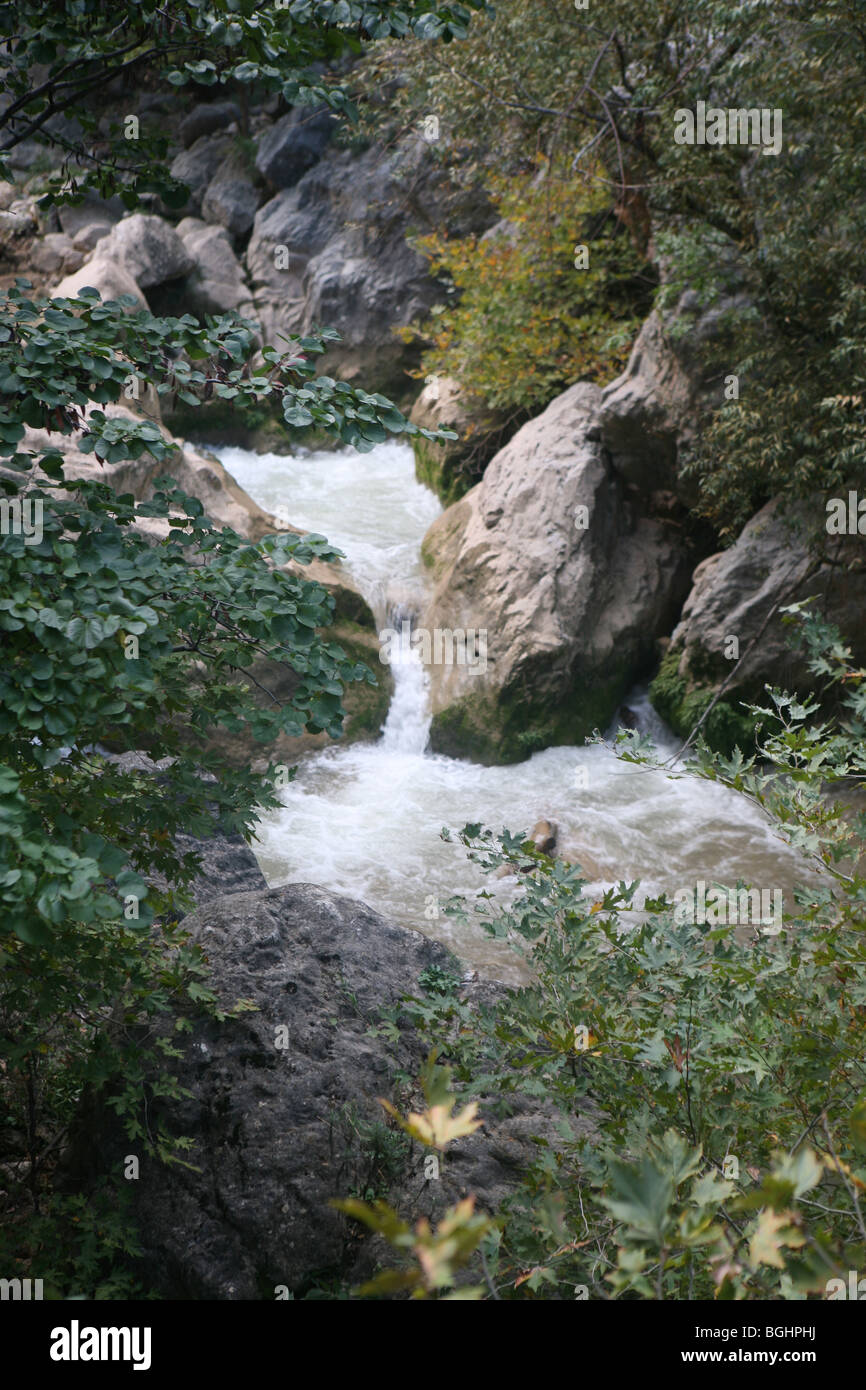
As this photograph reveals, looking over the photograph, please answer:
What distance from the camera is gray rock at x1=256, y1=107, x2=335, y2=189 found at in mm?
16891

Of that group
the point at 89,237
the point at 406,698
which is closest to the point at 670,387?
the point at 406,698

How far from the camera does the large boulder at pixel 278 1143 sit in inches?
104

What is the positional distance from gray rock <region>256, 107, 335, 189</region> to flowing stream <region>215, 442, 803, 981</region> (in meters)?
10.5

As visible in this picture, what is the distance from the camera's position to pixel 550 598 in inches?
341

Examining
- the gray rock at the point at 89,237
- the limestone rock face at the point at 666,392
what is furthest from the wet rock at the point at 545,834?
the gray rock at the point at 89,237

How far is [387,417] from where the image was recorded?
256 centimetres

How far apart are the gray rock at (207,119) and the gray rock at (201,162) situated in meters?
0.32

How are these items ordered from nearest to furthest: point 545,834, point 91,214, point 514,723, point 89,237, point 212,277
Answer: point 545,834, point 514,723, point 89,237, point 212,277, point 91,214

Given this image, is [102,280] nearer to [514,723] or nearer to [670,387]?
[670,387]

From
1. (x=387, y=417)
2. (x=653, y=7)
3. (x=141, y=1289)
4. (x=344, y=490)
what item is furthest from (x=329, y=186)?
(x=141, y=1289)

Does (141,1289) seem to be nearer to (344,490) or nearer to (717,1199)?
(717,1199)

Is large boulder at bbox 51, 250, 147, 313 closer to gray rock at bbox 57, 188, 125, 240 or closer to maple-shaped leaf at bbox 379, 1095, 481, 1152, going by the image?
gray rock at bbox 57, 188, 125, 240

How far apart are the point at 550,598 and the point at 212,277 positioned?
10.7 meters

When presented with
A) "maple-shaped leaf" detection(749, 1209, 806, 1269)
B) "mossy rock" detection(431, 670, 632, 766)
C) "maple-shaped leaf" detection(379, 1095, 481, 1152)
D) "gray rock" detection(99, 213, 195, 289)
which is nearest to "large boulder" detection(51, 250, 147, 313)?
"gray rock" detection(99, 213, 195, 289)
